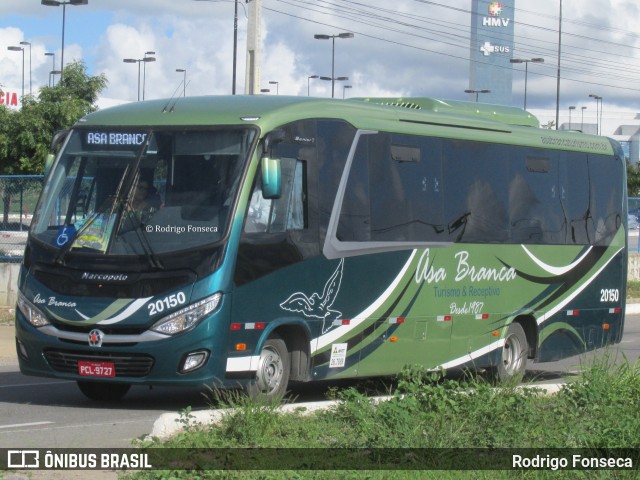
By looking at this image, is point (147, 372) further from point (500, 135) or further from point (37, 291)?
point (500, 135)

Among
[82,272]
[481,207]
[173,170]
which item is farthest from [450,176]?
[82,272]

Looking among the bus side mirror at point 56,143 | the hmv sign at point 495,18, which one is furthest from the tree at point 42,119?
the hmv sign at point 495,18

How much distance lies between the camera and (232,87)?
3447cm

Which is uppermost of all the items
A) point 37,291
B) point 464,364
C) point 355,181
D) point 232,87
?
point 232,87

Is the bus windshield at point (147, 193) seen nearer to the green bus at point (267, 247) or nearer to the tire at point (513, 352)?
the green bus at point (267, 247)

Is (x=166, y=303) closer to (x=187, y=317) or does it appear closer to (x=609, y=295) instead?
(x=187, y=317)

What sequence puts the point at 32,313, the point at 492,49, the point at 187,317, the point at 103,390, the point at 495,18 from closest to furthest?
the point at 187,317
the point at 32,313
the point at 103,390
the point at 492,49
the point at 495,18

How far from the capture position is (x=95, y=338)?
38.1ft

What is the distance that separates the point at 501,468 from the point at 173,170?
4.91 m

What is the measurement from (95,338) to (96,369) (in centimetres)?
31

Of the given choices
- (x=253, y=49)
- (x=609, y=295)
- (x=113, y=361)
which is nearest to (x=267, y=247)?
(x=113, y=361)

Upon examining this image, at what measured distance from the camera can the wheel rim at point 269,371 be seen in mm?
11992

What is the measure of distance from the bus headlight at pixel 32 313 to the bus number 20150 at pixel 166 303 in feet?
4.02

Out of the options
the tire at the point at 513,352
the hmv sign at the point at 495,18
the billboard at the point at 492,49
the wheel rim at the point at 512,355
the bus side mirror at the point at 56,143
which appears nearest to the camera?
the bus side mirror at the point at 56,143
